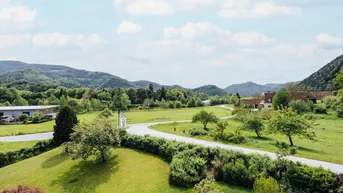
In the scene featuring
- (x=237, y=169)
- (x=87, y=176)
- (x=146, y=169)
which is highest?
(x=237, y=169)

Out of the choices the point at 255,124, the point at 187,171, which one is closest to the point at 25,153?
the point at 187,171

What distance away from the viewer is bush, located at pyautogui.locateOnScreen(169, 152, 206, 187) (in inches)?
672

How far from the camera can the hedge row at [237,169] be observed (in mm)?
14062

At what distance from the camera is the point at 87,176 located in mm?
20234

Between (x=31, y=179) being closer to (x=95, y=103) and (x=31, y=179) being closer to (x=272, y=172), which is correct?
(x=272, y=172)

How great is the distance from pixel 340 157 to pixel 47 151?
95.2ft

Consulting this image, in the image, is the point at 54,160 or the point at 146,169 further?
the point at 54,160

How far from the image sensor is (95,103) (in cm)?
8000

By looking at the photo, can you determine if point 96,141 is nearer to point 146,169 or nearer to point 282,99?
point 146,169

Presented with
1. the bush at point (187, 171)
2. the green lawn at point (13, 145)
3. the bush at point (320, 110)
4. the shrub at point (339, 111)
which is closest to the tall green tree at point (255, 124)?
the bush at point (187, 171)

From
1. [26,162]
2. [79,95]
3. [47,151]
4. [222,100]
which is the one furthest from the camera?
[79,95]

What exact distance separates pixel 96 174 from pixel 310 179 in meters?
15.8

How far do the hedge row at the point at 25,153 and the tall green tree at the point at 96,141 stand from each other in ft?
24.8

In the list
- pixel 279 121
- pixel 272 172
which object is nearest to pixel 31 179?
pixel 272 172
